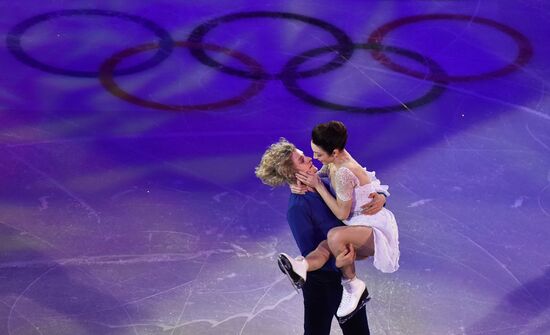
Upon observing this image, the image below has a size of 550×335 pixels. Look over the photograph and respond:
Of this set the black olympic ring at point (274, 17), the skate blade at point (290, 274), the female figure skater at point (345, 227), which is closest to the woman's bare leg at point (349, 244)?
the female figure skater at point (345, 227)

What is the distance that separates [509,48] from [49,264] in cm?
596

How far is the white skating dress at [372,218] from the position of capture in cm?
506

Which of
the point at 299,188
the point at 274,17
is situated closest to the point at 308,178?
the point at 299,188

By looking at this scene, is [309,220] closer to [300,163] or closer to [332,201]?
[332,201]

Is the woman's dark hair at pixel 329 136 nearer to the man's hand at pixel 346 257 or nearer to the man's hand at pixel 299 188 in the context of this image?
the man's hand at pixel 299 188

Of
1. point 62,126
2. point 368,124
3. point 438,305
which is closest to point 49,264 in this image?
point 62,126

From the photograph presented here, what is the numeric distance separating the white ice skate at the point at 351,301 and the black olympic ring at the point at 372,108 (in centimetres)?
407

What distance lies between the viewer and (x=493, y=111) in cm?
905

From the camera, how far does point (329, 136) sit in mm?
4949

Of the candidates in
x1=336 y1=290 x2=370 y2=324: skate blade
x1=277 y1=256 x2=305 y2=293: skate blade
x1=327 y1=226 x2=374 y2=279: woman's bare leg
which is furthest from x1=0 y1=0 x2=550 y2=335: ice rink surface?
x1=277 y1=256 x2=305 y2=293: skate blade

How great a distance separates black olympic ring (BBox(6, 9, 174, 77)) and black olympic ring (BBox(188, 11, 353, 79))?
33 centimetres

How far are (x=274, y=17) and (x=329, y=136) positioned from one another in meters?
6.35

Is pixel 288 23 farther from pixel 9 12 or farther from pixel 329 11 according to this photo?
pixel 9 12

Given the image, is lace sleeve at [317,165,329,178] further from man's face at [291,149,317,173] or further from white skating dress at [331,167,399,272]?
man's face at [291,149,317,173]
